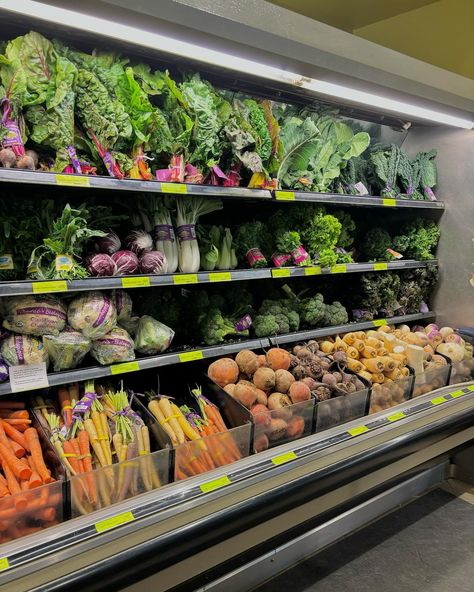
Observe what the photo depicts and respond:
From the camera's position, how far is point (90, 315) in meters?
1.95

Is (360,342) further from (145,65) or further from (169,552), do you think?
(145,65)

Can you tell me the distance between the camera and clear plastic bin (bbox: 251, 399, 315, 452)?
2039 mm

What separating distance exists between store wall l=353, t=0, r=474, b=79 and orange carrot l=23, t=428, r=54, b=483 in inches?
183

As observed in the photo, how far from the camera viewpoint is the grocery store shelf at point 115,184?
1.63 meters

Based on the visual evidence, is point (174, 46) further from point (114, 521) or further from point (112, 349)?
point (114, 521)

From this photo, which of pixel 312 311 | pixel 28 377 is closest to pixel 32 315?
pixel 28 377

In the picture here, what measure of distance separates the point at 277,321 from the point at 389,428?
84 cm

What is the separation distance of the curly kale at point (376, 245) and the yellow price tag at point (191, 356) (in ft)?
5.45

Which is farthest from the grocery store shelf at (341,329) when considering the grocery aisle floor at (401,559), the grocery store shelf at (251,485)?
the grocery aisle floor at (401,559)

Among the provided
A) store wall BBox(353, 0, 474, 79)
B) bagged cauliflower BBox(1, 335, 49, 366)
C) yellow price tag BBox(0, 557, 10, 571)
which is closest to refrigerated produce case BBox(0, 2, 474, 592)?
yellow price tag BBox(0, 557, 10, 571)

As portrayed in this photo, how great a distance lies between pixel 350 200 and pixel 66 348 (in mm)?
1848

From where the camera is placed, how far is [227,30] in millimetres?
1636

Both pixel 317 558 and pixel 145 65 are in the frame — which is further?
pixel 317 558

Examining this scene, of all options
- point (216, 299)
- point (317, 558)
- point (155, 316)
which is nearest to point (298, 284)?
point (216, 299)
